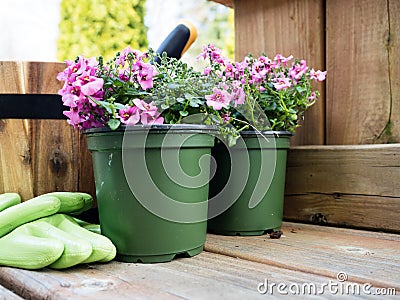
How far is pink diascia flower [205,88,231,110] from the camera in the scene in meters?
0.91

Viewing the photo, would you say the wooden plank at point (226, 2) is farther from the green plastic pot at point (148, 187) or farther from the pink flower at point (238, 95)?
the green plastic pot at point (148, 187)

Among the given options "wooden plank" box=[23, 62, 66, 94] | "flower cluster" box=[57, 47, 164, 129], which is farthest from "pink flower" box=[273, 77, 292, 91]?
"wooden plank" box=[23, 62, 66, 94]

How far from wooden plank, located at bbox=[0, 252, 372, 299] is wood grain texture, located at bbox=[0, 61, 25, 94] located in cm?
52

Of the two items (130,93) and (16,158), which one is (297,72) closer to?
(130,93)

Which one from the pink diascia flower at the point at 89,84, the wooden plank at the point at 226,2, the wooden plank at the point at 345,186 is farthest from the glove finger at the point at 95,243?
the wooden plank at the point at 226,2

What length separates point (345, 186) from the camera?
1.21m

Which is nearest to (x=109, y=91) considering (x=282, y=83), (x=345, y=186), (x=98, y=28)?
(x=282, y=83)

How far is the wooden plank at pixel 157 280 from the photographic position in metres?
0.67

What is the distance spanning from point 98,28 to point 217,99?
11.1 feet

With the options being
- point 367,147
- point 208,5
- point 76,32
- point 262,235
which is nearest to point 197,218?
point 262,235

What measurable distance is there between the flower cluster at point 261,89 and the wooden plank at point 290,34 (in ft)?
0.58

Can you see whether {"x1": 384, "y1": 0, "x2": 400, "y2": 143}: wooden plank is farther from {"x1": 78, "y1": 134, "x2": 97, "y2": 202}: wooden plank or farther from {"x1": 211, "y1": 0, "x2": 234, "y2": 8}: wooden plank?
{"x1": 78, "y1": 134, "x2": 97, "y2": 202}: wooden plank

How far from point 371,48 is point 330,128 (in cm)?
24

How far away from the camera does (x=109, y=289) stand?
70 cm
